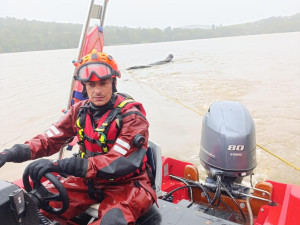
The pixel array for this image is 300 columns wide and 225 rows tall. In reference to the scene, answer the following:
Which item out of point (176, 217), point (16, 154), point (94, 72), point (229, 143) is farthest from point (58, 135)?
point (229, 143)

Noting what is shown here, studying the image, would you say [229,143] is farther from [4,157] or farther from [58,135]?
[4,157]

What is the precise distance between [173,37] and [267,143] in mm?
64337

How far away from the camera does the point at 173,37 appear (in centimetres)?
6750

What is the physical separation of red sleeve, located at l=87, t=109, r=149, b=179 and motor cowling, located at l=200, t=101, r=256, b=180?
2.59 feet

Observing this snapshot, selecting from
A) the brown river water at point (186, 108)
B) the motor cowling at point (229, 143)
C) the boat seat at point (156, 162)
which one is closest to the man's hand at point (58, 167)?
the boat seat at point (156, 162)

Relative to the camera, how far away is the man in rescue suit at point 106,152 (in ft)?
5.28

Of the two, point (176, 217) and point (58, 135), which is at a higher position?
point (58, 135)

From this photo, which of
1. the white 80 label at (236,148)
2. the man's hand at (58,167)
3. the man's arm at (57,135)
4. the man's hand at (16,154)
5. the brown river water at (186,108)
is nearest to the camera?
the man's hand at (58,167)

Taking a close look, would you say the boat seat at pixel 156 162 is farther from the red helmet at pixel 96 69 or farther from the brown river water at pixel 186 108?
the brown river water at pixel 186 108

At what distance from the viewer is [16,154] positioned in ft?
5.85

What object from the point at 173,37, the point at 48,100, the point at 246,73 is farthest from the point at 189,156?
the point at 173,37

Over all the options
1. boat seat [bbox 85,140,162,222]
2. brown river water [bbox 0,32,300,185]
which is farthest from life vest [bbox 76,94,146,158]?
brown river water [bbox 0,32,300,185]

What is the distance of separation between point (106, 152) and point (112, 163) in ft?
0.58

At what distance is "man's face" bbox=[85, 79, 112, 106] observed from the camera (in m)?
1.83
